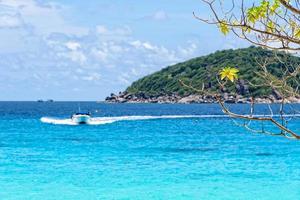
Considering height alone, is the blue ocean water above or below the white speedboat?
below

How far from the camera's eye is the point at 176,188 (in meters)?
20.3

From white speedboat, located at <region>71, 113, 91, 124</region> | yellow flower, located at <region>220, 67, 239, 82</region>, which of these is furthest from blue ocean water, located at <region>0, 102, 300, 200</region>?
white speedboat, located at <region>71, 113, 91, 124</region>

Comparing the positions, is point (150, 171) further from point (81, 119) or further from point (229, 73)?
point (81, 119)

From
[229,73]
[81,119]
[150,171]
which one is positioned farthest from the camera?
[81,119]

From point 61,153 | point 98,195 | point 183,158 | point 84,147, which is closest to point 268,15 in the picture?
point 98,195

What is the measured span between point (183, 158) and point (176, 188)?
363 inches

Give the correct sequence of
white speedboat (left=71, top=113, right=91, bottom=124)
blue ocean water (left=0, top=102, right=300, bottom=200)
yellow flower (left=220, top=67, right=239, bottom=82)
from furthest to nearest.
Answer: white speedboat (left=71, top=113, right=91, bottom=124), blue ocean water (left=0, top=102, right=300, bottom=200), yellow flower (left=220, top=67, right=239, bottom=82)

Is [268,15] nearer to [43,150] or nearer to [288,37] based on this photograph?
[288,37]

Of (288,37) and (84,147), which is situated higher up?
(288,37)

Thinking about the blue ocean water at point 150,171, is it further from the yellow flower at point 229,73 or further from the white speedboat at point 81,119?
the white speedboat at point 81,119

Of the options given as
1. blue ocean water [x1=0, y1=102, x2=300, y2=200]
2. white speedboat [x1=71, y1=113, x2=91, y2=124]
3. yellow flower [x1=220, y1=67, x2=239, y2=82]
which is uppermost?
yellow flower [x1=220, y1=67, x2=239, y2=82]

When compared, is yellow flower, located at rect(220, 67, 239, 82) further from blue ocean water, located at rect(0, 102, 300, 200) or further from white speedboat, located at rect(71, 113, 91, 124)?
white speedboat, located at rect(71, 113, 91, 124)

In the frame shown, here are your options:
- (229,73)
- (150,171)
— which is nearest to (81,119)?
(150,171)

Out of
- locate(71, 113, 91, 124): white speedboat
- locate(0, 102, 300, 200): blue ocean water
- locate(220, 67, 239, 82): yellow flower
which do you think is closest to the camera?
locate(220, 67, 239, 82): yellow flower
